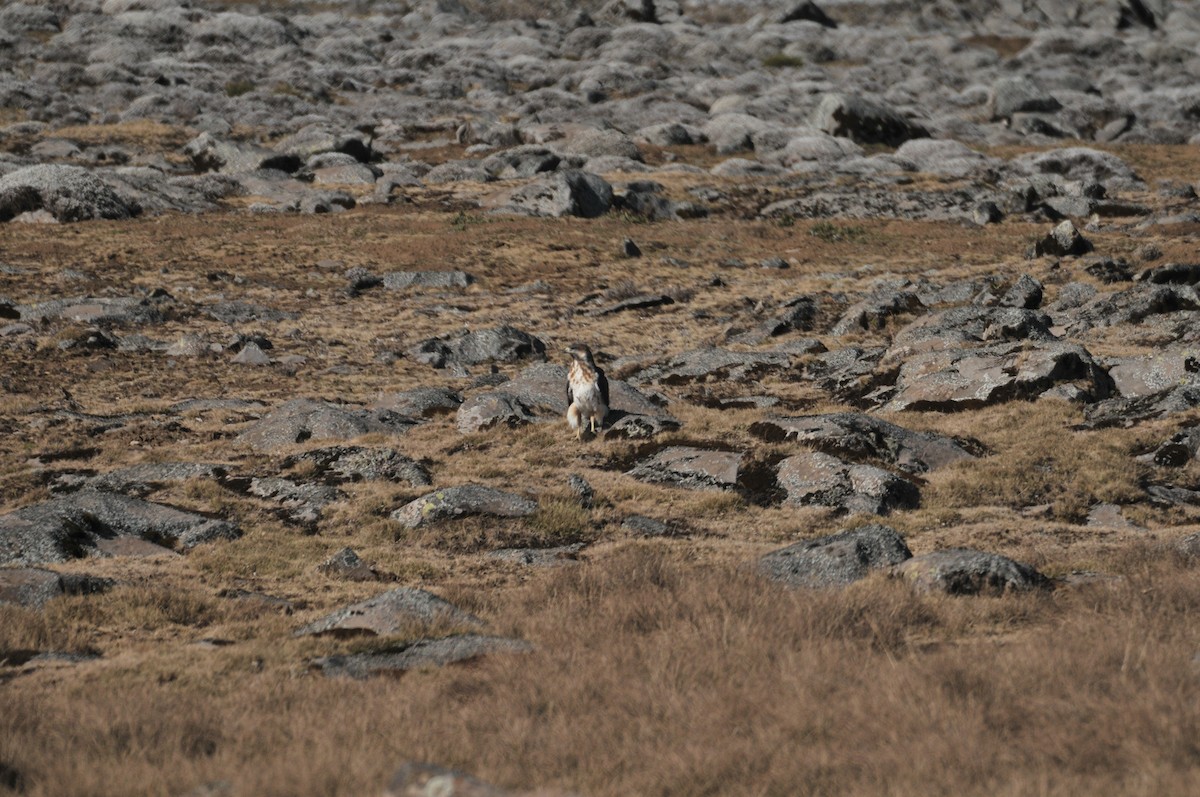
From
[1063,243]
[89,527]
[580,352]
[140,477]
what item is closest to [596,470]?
[580,352]

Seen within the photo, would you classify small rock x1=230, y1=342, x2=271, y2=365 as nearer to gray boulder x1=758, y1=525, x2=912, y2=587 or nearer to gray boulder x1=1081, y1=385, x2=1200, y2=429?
gray boulder x1=758, y1=525, x2=912, y2=587

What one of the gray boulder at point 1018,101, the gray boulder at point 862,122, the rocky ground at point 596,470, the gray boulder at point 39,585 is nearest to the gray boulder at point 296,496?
the rocky ground at point 596,470

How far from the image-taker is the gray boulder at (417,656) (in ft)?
32.2

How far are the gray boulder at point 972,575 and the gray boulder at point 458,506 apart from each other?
679 cm

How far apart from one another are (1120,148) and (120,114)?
71690mm

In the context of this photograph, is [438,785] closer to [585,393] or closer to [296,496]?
[296,496]

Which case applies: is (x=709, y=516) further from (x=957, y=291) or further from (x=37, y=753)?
(x=957, y=291)

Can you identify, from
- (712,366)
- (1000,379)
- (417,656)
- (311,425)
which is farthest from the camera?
(712,366)

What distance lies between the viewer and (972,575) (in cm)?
1191

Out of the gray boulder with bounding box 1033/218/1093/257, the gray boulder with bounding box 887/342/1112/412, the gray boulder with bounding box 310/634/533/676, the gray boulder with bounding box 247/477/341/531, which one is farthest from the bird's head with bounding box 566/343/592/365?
the gray boulder with bounding box 1033/218/1093/257

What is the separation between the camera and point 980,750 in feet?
22.5

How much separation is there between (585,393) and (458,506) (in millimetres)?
4994

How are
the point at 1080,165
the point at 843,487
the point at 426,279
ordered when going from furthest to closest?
the point at 1080,165, the point at 426,279, the point at 843,487

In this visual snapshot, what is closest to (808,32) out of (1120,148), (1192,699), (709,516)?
(1120,148)
